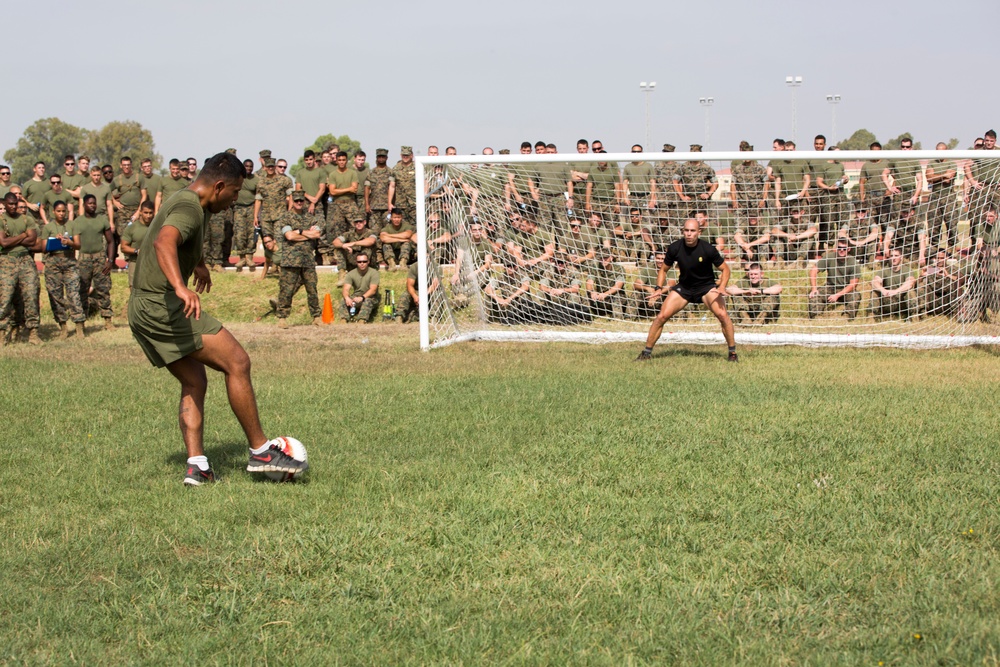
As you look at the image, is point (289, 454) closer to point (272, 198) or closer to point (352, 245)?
point (352, 245)

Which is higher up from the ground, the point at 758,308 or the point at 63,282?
the point at 63,282

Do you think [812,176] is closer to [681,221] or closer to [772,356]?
[681,221]

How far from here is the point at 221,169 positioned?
7.02 meters

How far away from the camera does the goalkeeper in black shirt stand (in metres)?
13.4

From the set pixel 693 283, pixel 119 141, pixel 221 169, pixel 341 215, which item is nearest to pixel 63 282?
pixel 341 215

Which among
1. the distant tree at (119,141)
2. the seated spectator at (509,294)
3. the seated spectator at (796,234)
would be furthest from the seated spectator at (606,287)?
the distant tree at (119,141)

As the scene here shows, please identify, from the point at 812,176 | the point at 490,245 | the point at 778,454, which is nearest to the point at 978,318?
the point at 812,176

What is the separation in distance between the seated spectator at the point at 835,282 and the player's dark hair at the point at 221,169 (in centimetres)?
1105

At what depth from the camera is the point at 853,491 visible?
6738 mm

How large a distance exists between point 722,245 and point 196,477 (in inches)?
450

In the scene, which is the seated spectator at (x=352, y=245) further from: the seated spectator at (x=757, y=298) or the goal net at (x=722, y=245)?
the seated spectator at (x=757, y=298)

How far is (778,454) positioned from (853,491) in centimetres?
101

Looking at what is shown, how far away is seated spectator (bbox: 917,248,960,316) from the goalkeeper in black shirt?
3.89 meters

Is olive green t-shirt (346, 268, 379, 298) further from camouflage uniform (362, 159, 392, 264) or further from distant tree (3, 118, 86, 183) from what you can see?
distant tree (3, 118, 86, 183)
